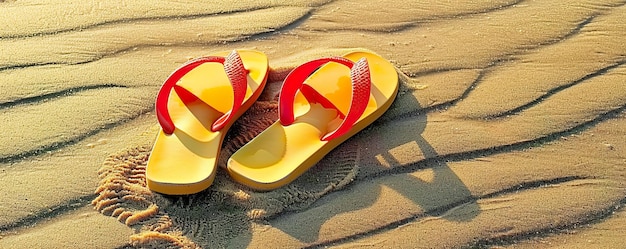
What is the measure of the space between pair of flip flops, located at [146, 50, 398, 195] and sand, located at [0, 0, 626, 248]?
0.05 m

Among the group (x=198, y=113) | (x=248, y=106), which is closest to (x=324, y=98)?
(x=248, y=106)

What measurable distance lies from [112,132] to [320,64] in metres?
0.61

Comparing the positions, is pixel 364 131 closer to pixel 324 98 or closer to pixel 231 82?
pixel 324 98

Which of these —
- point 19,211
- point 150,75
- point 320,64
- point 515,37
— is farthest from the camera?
point 515,37

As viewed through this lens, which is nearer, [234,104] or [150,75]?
[234,104]

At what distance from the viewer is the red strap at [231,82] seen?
1.77 m

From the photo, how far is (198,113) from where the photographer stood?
1.84 meters

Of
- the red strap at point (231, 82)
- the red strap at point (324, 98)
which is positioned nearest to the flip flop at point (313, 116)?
the red strap at point (324, 98)

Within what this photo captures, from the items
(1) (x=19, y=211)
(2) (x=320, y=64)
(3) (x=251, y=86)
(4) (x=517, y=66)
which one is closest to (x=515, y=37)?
(4) (x=517, y=66)

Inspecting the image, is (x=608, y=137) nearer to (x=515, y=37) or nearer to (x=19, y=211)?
(x=515, y=37)

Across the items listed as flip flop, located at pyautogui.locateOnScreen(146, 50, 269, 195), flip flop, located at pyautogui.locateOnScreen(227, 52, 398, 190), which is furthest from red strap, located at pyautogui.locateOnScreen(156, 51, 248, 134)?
flip flop, located at pyautogui.locateOnScreen(227, 52, 398, 190)

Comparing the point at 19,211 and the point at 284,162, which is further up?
the point at 284,162

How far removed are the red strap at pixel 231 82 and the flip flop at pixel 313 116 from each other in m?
0.10

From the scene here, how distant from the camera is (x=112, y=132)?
1.85 m
